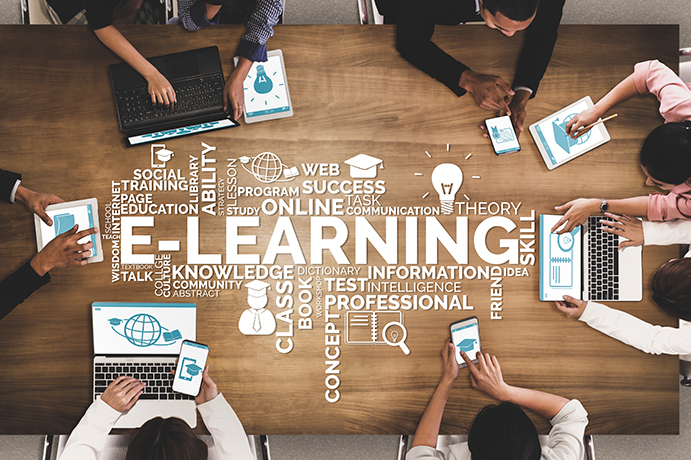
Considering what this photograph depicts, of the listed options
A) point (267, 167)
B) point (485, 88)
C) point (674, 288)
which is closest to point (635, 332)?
point (674, 288)

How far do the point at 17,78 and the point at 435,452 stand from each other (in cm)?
217

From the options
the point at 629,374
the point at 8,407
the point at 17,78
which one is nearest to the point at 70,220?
the point at 17,78

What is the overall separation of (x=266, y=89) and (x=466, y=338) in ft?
4.07

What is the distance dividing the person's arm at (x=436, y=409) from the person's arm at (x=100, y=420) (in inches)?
43.1

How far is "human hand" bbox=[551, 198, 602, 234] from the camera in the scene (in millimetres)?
1533

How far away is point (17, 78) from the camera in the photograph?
4.96 feet

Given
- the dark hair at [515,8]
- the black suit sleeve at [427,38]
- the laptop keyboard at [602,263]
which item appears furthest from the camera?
the laptop keyboard at [602,263]

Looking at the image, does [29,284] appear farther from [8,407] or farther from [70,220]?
[8,407]

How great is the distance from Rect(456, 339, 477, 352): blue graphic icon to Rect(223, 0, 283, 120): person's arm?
4.06 ft

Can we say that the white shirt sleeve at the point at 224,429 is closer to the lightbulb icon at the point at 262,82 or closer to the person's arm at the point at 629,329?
the lightbulb icon at the point at 262,82

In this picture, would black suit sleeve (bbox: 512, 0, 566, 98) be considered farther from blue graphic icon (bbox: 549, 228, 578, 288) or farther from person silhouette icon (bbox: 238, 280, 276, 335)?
person silhouette icon (bbox: 238, 280, 276, 335)

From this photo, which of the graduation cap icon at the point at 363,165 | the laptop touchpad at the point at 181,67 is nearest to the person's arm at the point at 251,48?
the laptop touchpad at the point at 181,67

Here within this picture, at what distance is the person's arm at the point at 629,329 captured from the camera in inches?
59.8

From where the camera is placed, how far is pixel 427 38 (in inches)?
58.3
